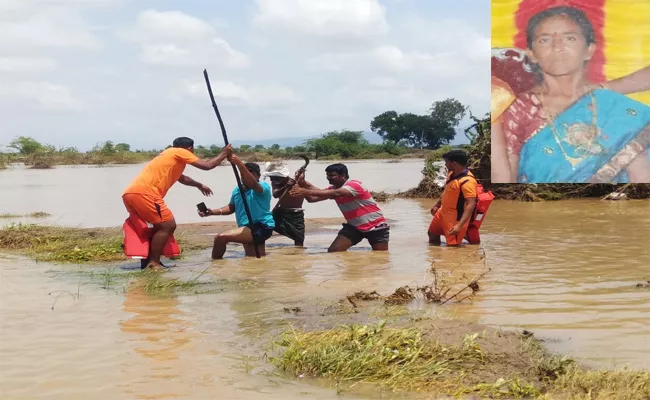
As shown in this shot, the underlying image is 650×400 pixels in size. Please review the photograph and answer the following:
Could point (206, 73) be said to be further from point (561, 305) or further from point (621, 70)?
point (621, 70)

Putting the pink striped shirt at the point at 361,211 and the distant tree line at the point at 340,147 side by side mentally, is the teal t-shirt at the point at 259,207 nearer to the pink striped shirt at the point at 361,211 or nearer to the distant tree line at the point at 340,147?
the pink striped shirt at the point at 361,211

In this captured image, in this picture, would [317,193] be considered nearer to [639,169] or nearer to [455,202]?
[455,202]

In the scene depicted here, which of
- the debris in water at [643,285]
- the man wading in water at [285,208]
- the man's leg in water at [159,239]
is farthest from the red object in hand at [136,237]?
the debris in water at [643,285]

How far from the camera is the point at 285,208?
32.0ft

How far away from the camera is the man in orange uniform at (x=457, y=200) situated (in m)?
9.30

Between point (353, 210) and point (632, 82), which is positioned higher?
point (632, 82)

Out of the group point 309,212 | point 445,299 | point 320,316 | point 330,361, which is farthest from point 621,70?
point 330,361

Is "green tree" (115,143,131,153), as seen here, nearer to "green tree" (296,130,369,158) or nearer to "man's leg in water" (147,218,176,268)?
"green tree" (296,130,369,158)

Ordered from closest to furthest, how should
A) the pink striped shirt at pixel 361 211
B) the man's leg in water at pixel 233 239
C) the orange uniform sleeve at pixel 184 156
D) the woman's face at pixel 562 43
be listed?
the orange uniform sleeve at pixel 184 156
the man's leg in water at pixel 233 239
the pink striped shirt at pixel 361 211
the woman's face at pixel 562 43

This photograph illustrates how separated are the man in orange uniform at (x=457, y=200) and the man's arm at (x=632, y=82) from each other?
650 centimetres

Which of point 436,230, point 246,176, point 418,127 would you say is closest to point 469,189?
point 436,230

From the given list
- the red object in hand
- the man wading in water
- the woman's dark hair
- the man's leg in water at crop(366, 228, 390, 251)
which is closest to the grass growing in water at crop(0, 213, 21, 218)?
the man wading in water

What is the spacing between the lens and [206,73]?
28.8 ft

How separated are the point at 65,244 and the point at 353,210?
379 centimetres
